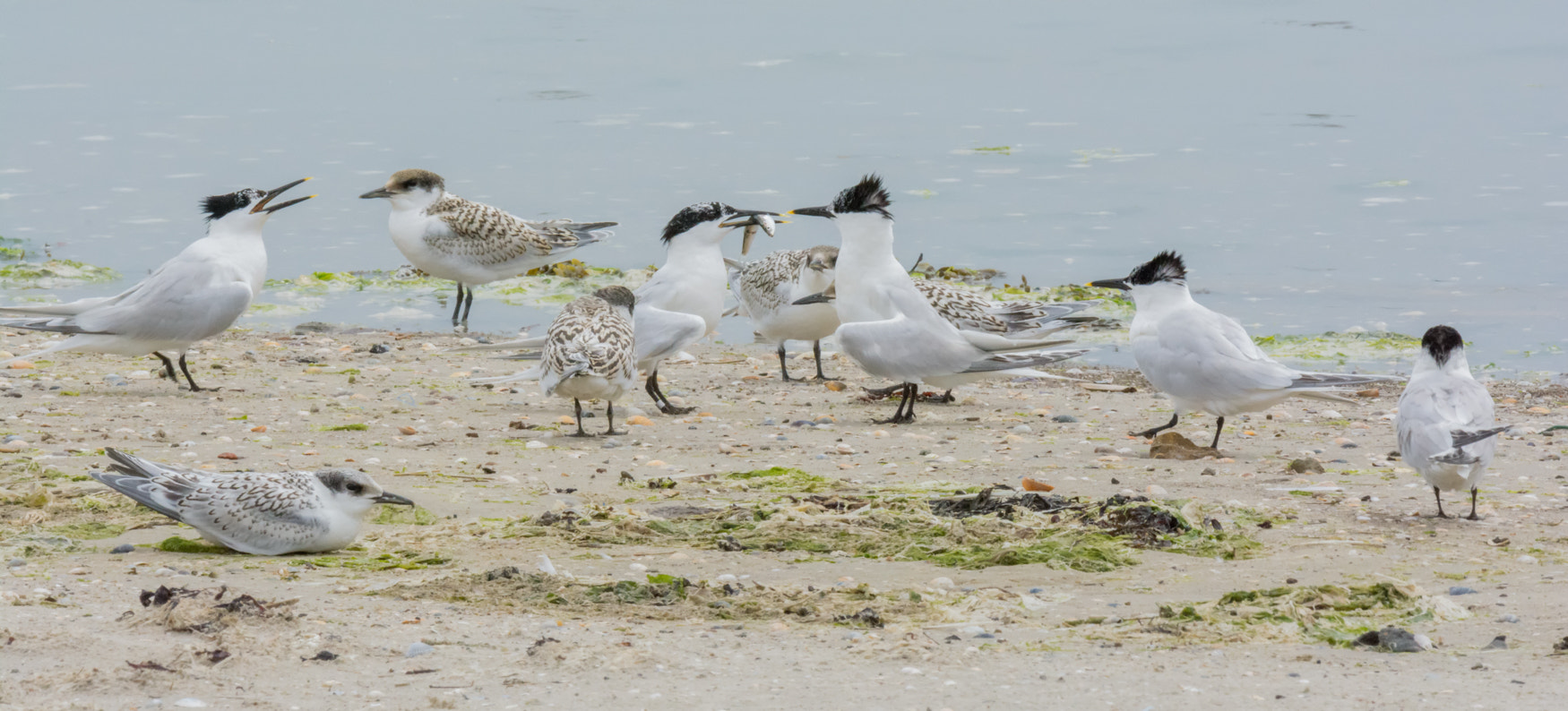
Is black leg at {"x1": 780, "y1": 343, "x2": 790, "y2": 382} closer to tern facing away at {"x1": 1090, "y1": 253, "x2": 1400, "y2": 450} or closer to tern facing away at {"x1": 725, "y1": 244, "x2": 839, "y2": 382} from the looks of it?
tern facing away at {"x1": 725, "y1": 244, "x2": 839, "y2": 382}

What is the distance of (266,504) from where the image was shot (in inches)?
177

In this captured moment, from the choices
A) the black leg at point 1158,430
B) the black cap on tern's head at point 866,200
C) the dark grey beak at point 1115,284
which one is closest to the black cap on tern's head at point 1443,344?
the black leg at point 1158,430

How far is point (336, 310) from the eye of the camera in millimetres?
11023

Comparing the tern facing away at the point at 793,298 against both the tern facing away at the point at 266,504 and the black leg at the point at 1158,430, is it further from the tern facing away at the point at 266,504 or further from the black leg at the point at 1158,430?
the tern facing away at the point at 266,504

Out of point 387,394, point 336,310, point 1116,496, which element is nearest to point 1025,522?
point 1116,496

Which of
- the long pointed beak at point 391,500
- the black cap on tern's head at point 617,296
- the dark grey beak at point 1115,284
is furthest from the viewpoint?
the black cap on tern's head at point 617,296

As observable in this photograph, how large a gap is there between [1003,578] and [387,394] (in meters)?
4.10

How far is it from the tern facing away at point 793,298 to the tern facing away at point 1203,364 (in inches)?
86.3

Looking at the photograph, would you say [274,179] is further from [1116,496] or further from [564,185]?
[1116,496]

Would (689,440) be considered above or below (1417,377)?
below

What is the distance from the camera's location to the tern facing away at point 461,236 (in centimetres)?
1093

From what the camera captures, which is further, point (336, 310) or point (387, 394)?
point (336, 310)

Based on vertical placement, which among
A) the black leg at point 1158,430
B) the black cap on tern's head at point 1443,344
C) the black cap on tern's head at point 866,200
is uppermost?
the black cap on tern's head at point 866,200

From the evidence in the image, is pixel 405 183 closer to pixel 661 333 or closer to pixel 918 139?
pixel 661 333
